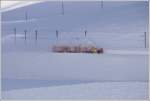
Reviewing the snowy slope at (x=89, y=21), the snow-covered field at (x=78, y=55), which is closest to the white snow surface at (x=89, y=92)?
the snow-covered field at (x=78, y=55)

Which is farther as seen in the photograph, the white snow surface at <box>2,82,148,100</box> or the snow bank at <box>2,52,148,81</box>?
the snow bank at <box>2,52,148,81</box>

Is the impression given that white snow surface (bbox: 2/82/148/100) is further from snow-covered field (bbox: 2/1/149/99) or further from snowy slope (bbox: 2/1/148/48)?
snowy slope (bbox: 2/1/148/48)

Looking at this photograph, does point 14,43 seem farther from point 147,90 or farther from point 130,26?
point 147,90

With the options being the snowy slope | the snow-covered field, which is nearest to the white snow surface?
the snow-covered field

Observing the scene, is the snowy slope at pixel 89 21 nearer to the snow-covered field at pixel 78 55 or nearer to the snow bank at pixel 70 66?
the snow-covered field at pixel 78 55

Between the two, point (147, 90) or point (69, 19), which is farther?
point (69, 19)

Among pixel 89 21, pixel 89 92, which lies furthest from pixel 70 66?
pixel 89 21

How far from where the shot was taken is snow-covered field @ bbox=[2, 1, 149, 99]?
9.81ft

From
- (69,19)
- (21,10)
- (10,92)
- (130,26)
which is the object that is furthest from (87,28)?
(10,92)

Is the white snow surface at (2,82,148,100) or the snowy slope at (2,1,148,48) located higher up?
the snowy slope at (2,1,148,48)

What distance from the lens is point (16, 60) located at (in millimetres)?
3072

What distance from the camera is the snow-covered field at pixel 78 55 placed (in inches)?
118

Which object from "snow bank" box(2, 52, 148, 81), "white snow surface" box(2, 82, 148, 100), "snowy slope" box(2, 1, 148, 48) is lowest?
"white snow surface" box(2, 82, 148, 100)

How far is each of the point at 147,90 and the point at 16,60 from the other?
3.93 feet
